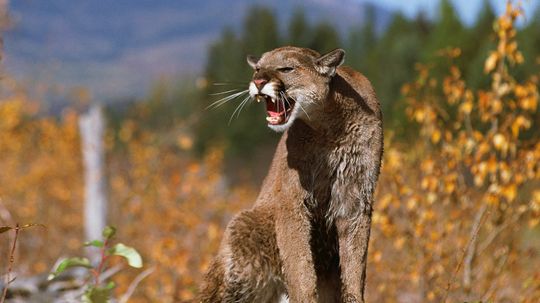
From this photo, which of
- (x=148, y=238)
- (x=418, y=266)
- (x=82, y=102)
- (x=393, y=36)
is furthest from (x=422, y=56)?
(x=418, y=266)

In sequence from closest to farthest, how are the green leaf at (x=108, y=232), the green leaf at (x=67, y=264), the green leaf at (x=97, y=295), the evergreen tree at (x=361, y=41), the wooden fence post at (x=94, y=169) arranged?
the green leaf at (x=67, y=264)
the green leaf at (x=97, y=295)
the green leaf at (x=108, y=232)
the wooden fence post at (x=94, y=169)
the evergreen tree at (x=361, y=41)

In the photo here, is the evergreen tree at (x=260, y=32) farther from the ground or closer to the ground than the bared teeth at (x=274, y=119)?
farther from the ground

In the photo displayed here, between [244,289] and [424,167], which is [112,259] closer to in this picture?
[424,167]

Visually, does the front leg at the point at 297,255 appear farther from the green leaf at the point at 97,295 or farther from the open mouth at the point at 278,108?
the green leaf at the point at 97,295

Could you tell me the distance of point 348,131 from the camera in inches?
162

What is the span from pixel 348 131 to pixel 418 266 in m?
2.97

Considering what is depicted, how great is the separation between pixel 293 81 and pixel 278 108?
→ 0.18 metres

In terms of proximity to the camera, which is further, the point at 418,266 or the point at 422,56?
the point at 422,56

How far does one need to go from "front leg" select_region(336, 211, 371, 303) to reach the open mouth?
2.24 feet

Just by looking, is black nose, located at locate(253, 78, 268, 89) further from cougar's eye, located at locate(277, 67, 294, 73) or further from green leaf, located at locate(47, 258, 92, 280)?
green leaf, located at locate(47, 258, 92, 280)

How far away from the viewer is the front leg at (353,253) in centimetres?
410

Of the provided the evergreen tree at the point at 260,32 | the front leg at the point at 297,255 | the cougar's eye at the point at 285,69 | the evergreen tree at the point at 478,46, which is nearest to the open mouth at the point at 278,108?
the cougar's eye at the point at 285,69

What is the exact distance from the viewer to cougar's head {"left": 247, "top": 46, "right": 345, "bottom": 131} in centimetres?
395

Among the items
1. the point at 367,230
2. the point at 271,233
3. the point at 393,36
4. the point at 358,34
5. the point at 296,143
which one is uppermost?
A: the point at 358,34
